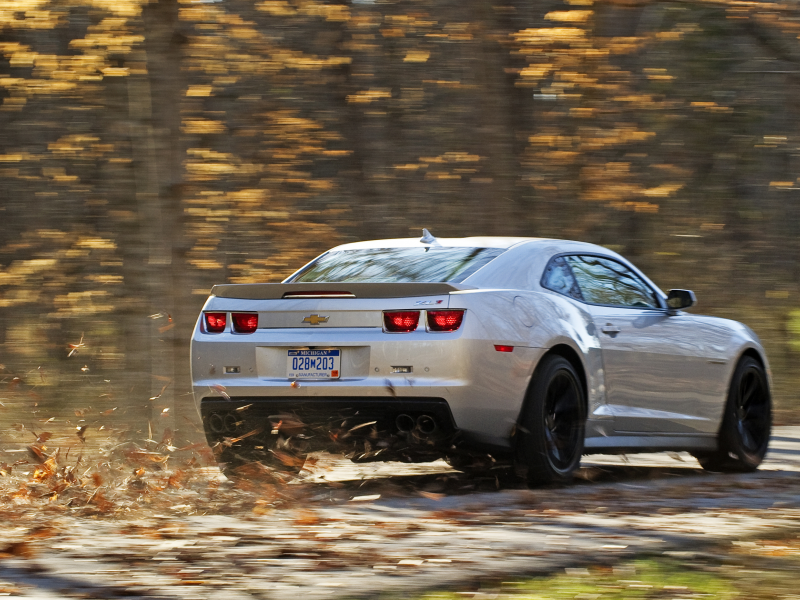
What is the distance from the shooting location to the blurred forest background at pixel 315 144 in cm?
1016

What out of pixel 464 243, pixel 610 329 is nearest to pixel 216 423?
pixel 464 243

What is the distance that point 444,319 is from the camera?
7043mm

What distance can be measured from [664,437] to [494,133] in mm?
6432

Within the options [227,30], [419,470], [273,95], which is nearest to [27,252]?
[273,95]

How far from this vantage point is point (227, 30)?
40.6ft

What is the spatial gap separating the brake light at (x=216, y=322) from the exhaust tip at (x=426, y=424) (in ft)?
4.40

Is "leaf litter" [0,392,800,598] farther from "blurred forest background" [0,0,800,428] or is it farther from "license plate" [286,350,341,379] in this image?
"blurred forest background" [0,0,800,428]

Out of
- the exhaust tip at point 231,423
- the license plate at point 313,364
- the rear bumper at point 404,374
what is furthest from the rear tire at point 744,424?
the exhaust tip at point 231,423

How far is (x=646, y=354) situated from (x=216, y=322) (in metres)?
2.92

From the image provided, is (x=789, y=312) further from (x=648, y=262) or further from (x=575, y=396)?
(x=575, y=396)

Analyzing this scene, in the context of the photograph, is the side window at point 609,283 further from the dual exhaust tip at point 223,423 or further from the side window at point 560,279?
the dual exhaust tip at point 223,423

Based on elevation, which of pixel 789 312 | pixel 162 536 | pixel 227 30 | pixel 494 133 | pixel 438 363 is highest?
pixel 227 30

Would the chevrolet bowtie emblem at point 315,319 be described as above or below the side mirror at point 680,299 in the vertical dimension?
above

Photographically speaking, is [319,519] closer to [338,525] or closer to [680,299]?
[338,525]
